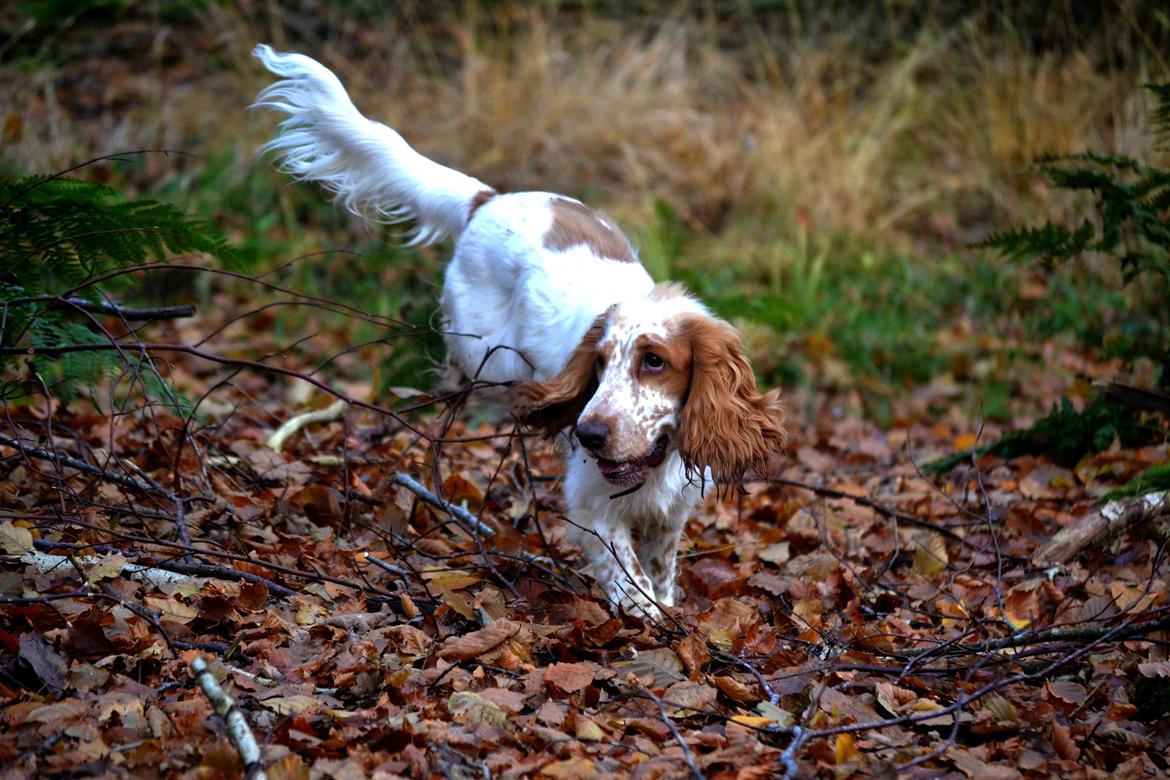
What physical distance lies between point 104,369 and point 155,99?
21.2 ft

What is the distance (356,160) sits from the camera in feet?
15.6

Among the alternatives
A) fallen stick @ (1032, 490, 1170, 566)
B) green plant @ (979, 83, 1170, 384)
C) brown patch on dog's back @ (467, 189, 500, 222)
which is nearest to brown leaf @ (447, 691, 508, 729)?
fallen stick @ (1032, 490, 1170, 566)

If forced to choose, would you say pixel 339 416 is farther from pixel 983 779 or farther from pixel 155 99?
pixel 155 99

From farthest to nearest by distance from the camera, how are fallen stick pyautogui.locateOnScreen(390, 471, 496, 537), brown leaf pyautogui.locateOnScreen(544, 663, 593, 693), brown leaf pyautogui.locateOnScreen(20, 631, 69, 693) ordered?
fallen stick pyautogui.locateOnScreen(390, 471, 496, 537) → brown leaf pyautogui.locateOnScreen(544, 663, 593, 693) → brown leaf pyautogui.locateOnScreen(20, 631, 69, 693)

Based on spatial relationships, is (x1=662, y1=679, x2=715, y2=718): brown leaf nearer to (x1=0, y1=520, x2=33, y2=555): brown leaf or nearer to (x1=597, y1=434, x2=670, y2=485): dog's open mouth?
(x1=597, y1=434, x2=670, y2=485): dog's open mouth

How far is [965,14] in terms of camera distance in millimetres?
10375

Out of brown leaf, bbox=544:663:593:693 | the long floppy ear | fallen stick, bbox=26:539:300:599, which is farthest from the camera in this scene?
the long floppy ear

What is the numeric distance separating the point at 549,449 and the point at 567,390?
174 centimetres

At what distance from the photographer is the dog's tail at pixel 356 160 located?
4.62m

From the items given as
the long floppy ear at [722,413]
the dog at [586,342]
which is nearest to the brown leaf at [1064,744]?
the dog at [586,342]

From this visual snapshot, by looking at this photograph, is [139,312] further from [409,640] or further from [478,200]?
[478,200]

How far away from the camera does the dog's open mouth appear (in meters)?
3.42

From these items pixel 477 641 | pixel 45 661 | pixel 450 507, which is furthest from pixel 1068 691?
pixel 45 661

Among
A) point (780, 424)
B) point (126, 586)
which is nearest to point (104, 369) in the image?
point (126, 586)
